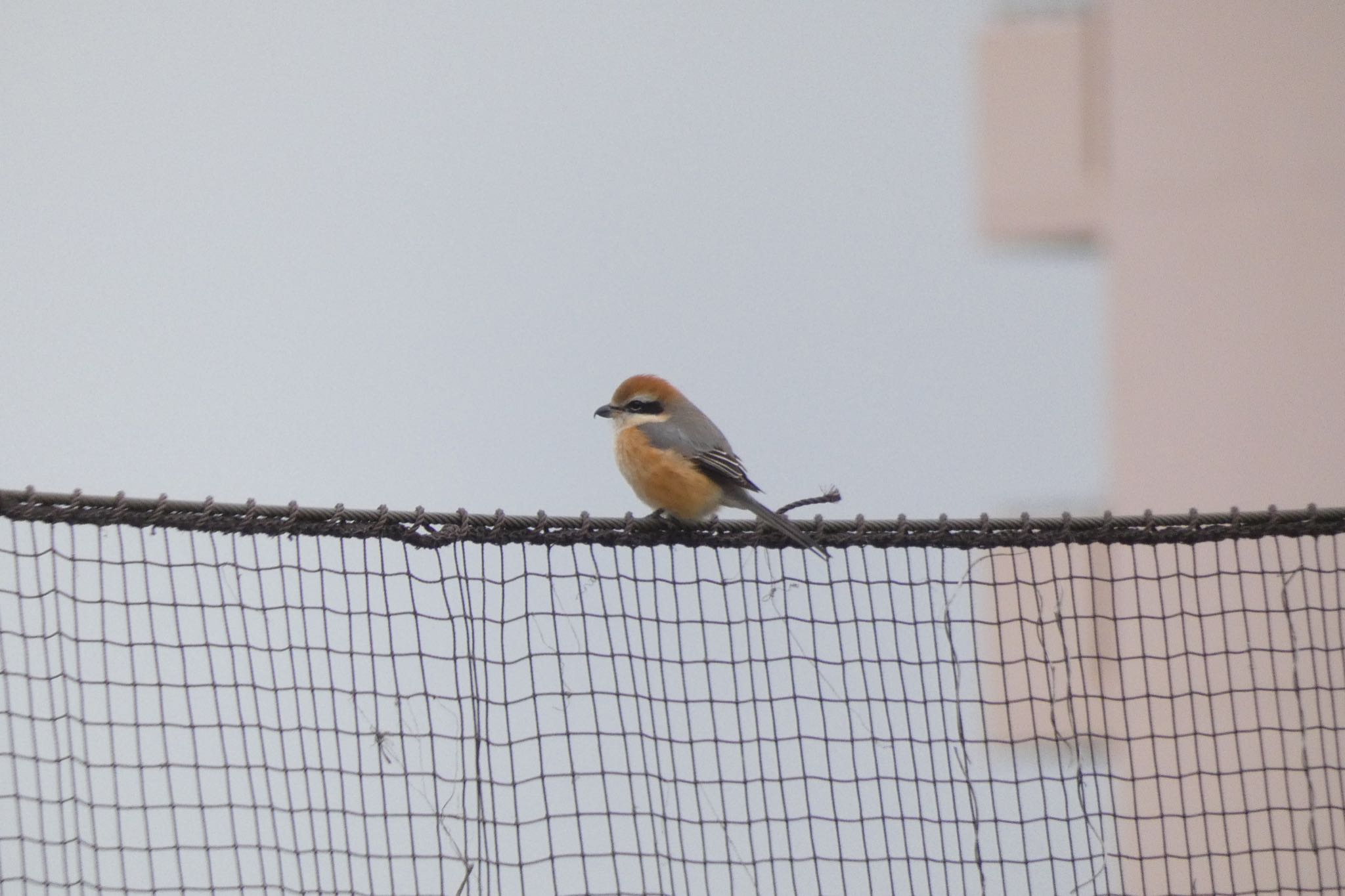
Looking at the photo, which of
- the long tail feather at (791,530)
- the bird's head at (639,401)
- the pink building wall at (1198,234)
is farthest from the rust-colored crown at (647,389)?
A: the pink building wall at (1198,234)

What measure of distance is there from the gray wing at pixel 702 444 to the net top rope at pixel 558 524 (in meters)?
0.88

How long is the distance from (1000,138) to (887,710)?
22.7 ft

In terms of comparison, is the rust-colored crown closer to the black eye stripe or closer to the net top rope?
the black eye stripe

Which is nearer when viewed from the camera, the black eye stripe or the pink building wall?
the black eye stripe

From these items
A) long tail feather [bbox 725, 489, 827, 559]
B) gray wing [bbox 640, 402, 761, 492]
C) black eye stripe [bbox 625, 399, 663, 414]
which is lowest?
long tail feather [bbox 725, 489, 827, 559]

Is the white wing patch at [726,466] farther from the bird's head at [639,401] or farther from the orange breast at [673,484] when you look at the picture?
the bird's head at [639,401]

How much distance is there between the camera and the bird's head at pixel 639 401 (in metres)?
3.70

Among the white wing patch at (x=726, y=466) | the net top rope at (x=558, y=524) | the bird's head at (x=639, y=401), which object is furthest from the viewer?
the bird's head at (x=639, y=401)

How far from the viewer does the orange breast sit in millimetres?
3326

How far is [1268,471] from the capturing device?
289 inches

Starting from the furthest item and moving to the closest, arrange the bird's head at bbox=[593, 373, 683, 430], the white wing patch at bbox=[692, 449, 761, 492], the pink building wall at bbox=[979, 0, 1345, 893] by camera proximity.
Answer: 1. the pink building wall at bbox=[979, 0, 1345, 893]
2. the bird's head at bbox=[593, 373, 683, 430]
3. the white wing patch at bbox=[692, 449, 761, 492]

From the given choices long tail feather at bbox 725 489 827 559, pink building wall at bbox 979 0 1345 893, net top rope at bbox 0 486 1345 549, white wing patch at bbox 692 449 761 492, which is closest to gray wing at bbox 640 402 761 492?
white wing patch at bbox 692 449 761 492

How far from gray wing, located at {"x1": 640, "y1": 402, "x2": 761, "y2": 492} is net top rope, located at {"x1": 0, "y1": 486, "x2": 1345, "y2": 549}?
881 millimetres

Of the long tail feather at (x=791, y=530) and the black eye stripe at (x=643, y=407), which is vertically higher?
the black eye stripe at (x=643, y=407)
